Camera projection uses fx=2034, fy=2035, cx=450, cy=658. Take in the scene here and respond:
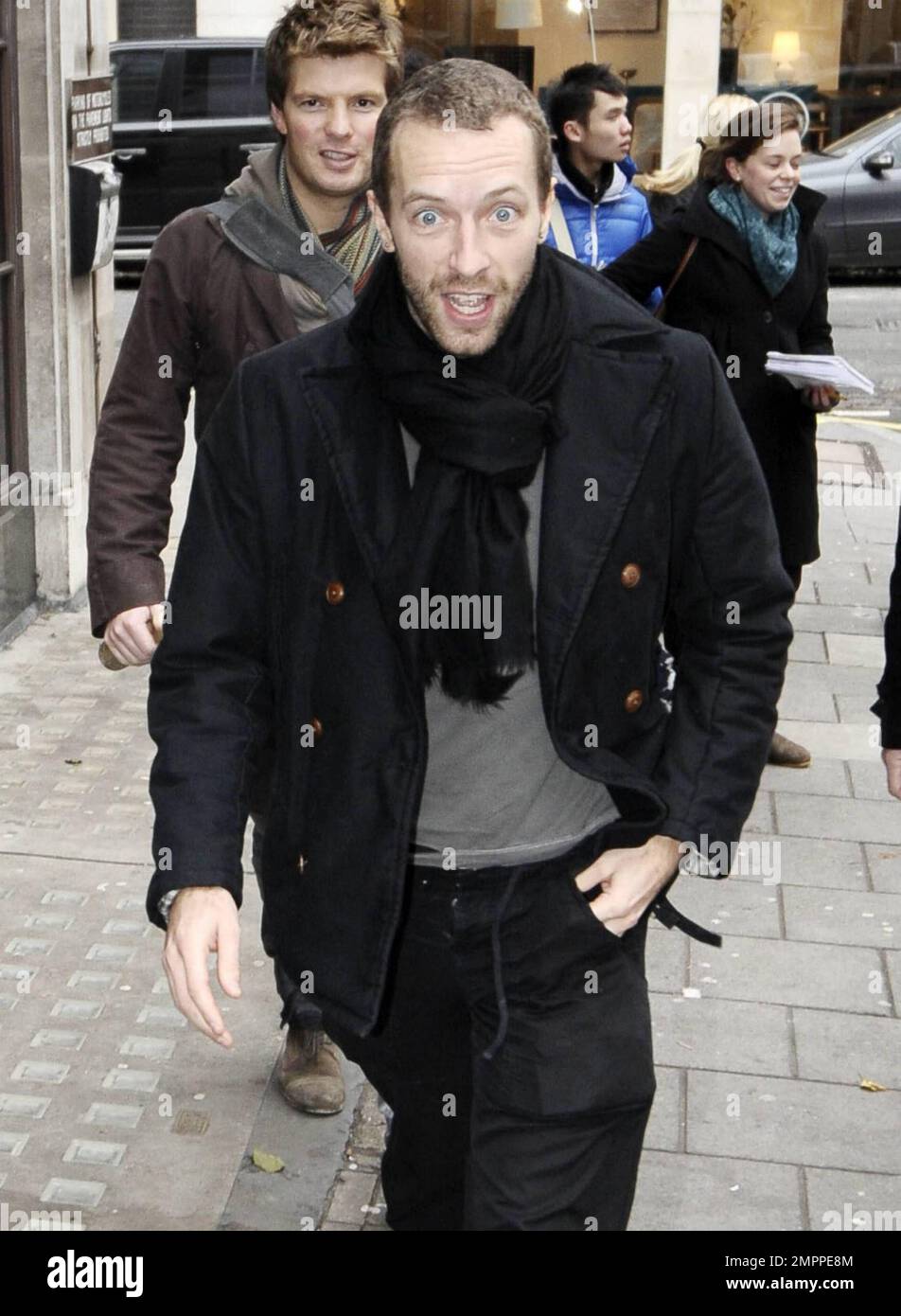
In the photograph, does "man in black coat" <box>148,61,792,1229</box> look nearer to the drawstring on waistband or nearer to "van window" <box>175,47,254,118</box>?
the drawstring on waistband

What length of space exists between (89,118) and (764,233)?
3008 millimetres

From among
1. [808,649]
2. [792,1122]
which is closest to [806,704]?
[808,649]

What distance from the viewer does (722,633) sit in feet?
9.48

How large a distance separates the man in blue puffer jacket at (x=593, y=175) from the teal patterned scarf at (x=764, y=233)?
1005mm

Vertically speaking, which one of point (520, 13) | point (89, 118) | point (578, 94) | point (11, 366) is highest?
point (520, 13)

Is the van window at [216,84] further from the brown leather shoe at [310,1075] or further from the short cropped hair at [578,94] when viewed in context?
the brown leather shoe at [310,1075]

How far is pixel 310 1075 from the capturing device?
441 cm

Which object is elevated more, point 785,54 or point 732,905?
point 785,54

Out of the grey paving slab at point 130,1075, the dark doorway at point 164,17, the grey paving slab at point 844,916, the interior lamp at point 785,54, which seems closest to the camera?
the grey paving slab at point 130,1075

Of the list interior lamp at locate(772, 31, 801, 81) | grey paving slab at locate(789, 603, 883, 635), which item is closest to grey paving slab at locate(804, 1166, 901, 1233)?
grey paving slab at locate(789, 603, 883, 635)

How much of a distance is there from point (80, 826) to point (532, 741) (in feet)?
11.0

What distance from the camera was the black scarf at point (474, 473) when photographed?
2.68 meters

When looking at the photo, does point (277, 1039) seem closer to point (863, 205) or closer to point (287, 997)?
point (287, 997)

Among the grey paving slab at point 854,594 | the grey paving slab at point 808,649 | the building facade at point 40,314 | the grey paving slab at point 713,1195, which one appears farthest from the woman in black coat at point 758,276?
the grey paving slab at point 713,1195
